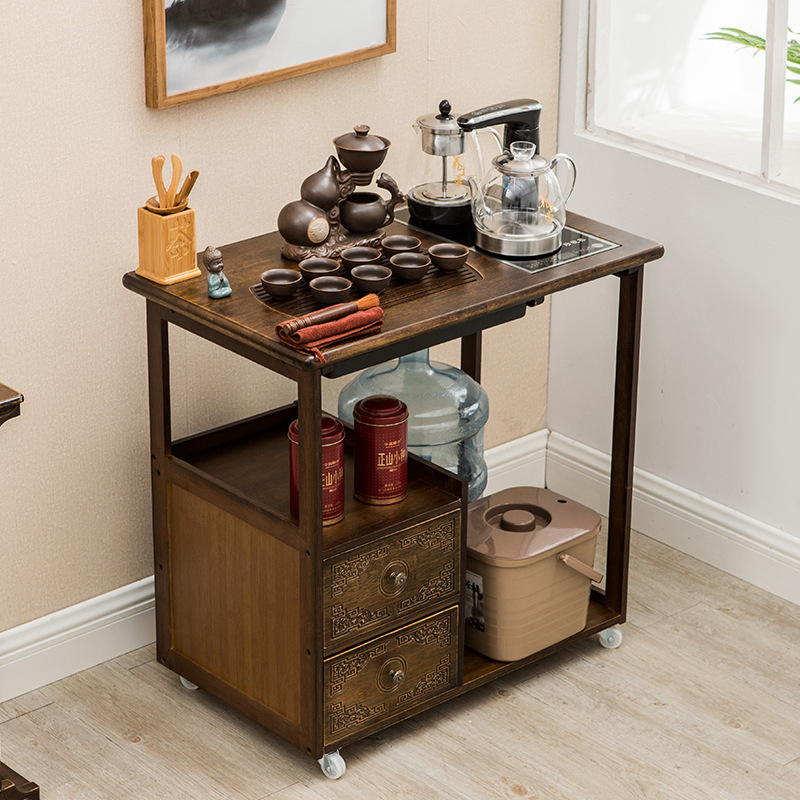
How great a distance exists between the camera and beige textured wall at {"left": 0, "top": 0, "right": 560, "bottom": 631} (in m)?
2.47

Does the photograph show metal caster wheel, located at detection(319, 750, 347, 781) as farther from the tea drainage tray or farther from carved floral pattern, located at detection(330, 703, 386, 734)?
the tea drainage tray

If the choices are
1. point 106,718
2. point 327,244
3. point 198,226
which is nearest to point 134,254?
point 198,226

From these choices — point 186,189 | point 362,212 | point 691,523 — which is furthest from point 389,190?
point 691,523

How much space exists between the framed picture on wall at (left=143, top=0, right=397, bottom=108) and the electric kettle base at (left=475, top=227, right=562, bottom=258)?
511 millimetres

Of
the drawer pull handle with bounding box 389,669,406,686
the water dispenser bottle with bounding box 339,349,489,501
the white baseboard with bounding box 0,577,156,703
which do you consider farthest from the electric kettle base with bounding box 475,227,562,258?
the white baseboard with bounding box 0,577,156,703

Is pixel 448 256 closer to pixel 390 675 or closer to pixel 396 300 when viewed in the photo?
pixel 396 300

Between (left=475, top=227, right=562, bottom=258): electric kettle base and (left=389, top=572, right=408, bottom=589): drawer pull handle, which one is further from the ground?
(left=475, top=227, right=562, bottom=258): electric kettle base

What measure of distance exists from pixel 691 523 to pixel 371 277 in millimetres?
1238

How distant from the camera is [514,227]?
8.42 ft

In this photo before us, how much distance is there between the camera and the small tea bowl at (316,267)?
239 centimetres

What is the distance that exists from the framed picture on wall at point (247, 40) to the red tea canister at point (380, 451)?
2.15 feet

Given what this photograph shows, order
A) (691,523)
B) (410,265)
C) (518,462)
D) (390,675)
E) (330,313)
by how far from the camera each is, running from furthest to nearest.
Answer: (518,462) < (691,523) < (390,675) < (410,265) < (330,313)

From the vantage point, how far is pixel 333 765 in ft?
8.29

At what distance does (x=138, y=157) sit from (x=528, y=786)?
1.33 meters
